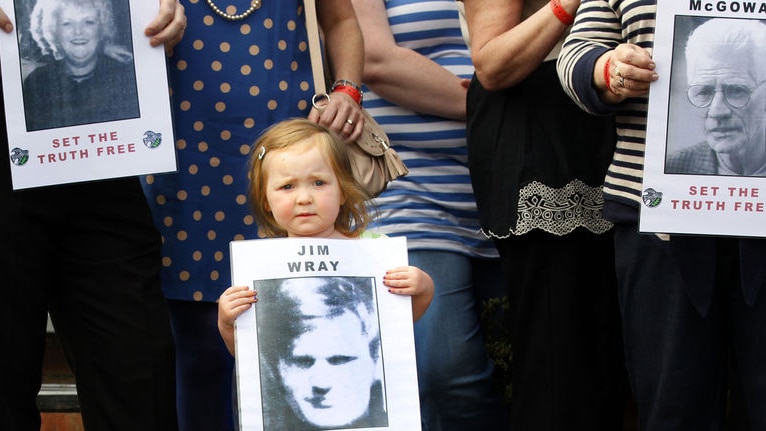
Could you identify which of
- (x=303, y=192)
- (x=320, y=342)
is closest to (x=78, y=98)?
(x=303, y=192)

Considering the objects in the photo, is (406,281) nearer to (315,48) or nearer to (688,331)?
(688,331)

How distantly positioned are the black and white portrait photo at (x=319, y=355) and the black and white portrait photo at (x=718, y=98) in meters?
0.71

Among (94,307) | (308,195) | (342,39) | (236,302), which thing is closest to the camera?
(236,302)

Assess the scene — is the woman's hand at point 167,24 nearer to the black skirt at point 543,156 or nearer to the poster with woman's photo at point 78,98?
the poster with woman's photo at point 78,98

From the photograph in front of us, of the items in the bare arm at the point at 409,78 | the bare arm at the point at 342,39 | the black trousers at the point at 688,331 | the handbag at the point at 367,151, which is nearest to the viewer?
the black trousers at the point at 688,331

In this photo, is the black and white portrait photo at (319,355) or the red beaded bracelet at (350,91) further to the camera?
the red beaded bracelet at (350,91)

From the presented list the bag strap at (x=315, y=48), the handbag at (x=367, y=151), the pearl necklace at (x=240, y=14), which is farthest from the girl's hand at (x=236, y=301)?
the pearl necklace at (x=240, y=14)

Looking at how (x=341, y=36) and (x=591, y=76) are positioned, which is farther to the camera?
(x=341, y=36)

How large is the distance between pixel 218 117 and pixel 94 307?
552mm

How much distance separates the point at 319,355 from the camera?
258 cm

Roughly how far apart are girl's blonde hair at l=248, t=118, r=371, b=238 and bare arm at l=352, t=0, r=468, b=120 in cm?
74

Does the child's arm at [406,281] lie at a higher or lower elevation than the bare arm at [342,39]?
lower

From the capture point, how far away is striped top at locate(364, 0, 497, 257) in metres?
3.66

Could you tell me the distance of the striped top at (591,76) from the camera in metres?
2.79
